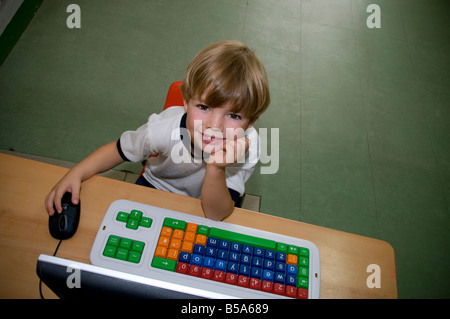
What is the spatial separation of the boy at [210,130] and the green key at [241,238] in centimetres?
4

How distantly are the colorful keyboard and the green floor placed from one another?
2.71 feet

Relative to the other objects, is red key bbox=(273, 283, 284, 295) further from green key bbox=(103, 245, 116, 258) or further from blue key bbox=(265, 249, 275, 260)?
green key bbox=(103, 245, 116, 258)

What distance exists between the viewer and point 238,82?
0.66 meters

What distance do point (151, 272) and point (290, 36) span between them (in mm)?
2001

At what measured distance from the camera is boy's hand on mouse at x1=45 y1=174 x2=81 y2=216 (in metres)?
0.61

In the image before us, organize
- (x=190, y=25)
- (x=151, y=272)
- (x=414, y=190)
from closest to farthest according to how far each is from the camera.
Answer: (x=151, y=272)
(x=414, y=190)
(x=190, y=25)

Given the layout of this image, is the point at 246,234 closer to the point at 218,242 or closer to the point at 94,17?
the point at 218,242

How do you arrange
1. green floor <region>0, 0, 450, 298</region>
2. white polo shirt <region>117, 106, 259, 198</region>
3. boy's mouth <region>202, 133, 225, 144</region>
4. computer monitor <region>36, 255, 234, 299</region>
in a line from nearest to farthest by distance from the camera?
computer monitor <region>36, 255, 234, 299</region> → boy's mouth <region>202, 133, 225, 144</region> → white polo shirt <region>117, 106, 259, 198</region> → green floor <region>0, 0, 450, 298</region>

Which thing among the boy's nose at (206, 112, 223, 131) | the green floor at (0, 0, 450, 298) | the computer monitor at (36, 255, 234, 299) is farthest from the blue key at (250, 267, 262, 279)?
the green floor at (0, 0, 450, 298)

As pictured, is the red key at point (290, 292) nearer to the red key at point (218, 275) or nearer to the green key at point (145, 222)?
the red key at point (218, 275)

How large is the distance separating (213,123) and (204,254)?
1.00ft

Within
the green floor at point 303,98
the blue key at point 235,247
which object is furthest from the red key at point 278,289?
the green floor at point 303,98

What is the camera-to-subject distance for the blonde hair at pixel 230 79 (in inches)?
25.6
